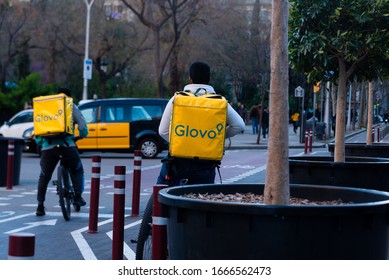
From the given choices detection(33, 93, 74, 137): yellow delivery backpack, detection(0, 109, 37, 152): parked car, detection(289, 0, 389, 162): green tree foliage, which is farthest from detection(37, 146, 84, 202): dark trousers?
detection(0, 109, 37, 152): parked car

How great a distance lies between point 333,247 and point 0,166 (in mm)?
13385

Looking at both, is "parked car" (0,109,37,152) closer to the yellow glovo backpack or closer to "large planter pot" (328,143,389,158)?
"large planter pot" (328,143,389,158)

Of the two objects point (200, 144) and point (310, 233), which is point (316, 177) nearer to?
point (200, 144)

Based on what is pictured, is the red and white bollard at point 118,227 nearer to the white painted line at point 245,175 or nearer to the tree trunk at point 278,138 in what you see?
the tree trunk at point 278,138

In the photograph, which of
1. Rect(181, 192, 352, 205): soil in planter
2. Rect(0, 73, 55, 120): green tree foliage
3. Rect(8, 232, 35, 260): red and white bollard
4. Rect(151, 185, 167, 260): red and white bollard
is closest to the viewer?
Rect(8, 232, 35, 260): red and white bollard

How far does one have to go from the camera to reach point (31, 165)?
25.3 metres

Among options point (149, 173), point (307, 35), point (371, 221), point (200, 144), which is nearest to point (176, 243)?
point (371, 221)

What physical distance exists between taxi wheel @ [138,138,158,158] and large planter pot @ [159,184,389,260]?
22915 mm

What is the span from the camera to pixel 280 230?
16.4 ft

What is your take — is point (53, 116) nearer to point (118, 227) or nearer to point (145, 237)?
point (118, 227)

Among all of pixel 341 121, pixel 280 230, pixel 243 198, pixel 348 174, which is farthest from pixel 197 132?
pixel 341 121

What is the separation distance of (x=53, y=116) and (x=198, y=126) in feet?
18.6

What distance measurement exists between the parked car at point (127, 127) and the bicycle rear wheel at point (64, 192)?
15.6 meters

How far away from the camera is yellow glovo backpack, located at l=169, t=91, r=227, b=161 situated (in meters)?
6.91
